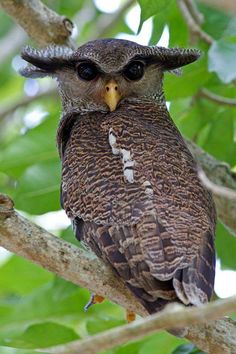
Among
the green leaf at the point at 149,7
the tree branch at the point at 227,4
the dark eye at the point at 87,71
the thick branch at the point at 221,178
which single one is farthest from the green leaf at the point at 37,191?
the tree branch at the point at 227,4

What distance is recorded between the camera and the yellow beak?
5723 millimetres

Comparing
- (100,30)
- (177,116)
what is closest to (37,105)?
(100,30)

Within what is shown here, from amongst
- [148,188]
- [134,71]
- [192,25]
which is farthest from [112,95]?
[148,188]

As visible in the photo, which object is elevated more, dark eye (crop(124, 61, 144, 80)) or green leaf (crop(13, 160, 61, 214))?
dark eye (crop(124, 61, 144, 80))

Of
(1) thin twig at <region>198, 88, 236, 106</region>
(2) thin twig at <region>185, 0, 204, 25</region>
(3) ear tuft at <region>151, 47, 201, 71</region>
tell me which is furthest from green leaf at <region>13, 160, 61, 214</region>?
(2) thin twig at <region>185, 0, 204, 25</region>

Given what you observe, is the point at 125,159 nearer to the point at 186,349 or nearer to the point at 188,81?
the point at 186,349

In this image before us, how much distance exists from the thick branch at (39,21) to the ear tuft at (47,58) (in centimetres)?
13

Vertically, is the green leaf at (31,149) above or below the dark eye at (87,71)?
below

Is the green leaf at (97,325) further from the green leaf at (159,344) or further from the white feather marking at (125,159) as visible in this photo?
the white feather marking at (125,159)

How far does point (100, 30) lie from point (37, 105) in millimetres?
2309

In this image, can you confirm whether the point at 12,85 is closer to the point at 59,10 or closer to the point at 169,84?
the point at 59,10

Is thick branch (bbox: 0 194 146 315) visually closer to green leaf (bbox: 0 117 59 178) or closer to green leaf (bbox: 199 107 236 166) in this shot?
green leaf (bbox: 0 117 59 178)

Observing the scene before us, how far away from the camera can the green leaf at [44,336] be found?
16.5 ft

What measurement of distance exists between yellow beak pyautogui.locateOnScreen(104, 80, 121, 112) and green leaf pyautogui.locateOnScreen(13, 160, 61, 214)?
2.62 ft
